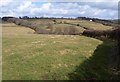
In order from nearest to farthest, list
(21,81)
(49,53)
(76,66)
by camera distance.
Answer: (21,81) < (76,66) < (49,53)

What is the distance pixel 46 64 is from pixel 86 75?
4.16 m

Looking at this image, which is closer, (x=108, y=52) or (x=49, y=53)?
(x=49, y=53)

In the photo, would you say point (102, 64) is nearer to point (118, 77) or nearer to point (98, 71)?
point (98, 71)

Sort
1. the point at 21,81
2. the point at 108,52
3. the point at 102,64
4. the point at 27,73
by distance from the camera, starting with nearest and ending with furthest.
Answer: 1. the point at 21,81
2. the point at 27,73
3. the point at 102,64
4. the point at 108,52

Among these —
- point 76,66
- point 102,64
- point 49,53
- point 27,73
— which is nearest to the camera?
point 27,73

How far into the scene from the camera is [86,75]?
22703 mm

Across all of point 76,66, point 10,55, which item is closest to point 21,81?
point 76,66

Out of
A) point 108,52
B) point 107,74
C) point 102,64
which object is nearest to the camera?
point 107,74

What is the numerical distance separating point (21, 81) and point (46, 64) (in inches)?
211

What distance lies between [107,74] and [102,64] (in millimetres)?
3453

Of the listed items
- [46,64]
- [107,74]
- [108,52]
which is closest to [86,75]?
[107,74]

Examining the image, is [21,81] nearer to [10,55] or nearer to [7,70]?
[7,70]

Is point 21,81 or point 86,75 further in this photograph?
point 86,75

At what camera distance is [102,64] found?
2708 cm
